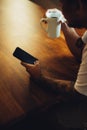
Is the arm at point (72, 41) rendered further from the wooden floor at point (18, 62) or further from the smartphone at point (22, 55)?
the smartphone at point (22, 55)

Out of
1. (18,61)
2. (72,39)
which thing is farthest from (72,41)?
(18,61)

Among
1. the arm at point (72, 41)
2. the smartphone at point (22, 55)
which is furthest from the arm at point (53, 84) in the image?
the arm at point (72, 41)

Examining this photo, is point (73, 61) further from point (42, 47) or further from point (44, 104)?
point (44, 104)

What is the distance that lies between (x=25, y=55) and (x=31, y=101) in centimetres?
25

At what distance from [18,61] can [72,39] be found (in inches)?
15.2

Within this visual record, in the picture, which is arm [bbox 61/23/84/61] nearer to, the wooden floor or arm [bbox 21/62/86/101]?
the wooden floor

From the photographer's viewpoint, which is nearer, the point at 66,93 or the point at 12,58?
the point at 66,93

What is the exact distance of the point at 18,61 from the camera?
1.45 metres

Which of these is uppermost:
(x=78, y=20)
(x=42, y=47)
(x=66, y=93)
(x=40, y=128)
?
(x=78, y=20)

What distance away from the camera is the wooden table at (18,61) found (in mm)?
1171

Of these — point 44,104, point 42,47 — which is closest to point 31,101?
point 44,104

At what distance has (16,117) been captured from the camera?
1.10 m

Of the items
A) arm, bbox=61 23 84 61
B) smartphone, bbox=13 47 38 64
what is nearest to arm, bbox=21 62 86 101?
smartphone, bbox=13 47 38 64

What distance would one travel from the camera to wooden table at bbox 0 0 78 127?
3.84ft
